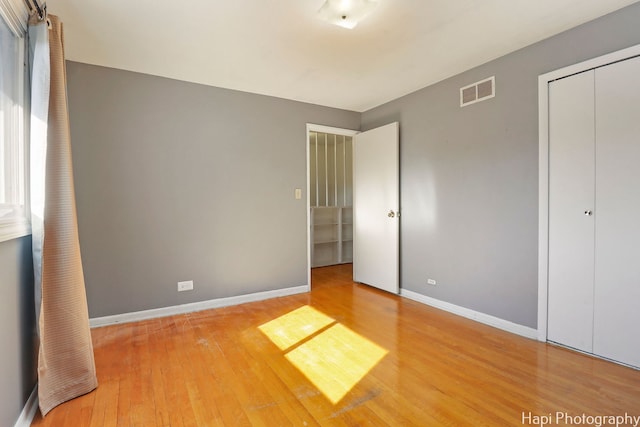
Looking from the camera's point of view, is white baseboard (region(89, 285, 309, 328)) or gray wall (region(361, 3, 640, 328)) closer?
gray wall (region(361, 3, 640, 328))

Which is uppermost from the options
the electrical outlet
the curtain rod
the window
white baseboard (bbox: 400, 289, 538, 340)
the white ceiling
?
the white ceiling

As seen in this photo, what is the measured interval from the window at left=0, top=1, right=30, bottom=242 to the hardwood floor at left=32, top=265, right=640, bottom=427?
113 centimetres

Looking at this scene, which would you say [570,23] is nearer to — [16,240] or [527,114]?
[527,114]

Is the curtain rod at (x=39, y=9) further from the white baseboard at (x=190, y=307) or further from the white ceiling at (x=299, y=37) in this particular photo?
the white baseboard at (x=190, y=307)

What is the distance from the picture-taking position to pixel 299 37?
2402mm

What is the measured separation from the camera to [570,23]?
2.24 metres

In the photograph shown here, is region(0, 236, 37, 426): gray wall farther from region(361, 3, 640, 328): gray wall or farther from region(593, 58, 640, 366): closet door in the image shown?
region(593, 58, 640, 366): closet door

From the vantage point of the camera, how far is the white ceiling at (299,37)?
2033 millimetres

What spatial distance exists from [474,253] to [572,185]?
3.28ft

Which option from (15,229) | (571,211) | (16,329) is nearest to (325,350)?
(16,329)

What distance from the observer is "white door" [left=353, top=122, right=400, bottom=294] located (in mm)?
3789

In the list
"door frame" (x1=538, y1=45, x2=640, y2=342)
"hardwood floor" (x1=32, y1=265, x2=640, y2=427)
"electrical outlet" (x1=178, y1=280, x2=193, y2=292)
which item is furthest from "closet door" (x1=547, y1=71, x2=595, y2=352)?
"electrical outlet" (x1=178, y1=280, x2=193, y2=292)

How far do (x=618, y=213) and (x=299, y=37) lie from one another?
8.63ft

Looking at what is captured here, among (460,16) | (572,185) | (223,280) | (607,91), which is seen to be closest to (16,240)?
(223,280)
